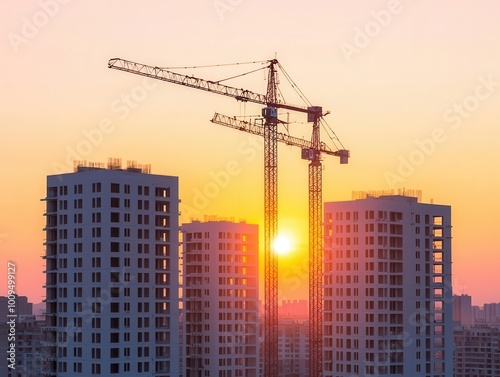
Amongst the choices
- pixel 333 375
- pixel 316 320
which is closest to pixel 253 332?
pixel 316 320

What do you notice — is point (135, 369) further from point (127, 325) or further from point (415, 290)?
point (415, 290)

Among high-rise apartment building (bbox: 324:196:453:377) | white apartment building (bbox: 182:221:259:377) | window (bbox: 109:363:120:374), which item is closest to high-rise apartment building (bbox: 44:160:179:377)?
window (bbox: 109:363:120:374)

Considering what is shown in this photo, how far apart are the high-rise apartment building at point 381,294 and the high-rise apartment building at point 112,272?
3290 cm

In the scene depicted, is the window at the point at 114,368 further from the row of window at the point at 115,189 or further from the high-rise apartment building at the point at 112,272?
the row of window at the point at 115,189

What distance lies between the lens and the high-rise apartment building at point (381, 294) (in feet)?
536

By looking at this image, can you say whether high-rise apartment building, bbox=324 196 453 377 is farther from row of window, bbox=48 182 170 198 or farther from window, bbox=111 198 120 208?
window, bbox=111 198 120 208

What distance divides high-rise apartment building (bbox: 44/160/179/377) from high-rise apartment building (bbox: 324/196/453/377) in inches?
1295

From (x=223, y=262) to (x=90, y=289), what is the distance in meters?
53.3

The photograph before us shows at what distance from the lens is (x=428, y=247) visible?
17262cm

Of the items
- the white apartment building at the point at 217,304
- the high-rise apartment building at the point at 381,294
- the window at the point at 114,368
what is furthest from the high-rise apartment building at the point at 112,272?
the white apartment building at the point at 217,304

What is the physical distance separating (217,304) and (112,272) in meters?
51.1

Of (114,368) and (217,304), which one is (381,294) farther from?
(114,368)

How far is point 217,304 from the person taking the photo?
7244 inches

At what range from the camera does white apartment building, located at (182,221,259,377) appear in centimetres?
18388
